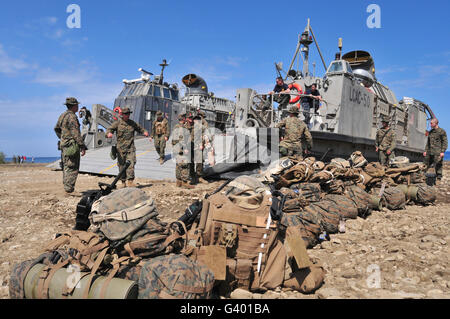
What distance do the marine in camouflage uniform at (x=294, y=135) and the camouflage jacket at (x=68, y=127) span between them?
13.2 feet

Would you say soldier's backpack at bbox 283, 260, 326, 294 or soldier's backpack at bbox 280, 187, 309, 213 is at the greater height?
soldier's backpack at bbox 280, 187, 309, 213

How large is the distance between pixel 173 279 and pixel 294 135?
5.17 meters

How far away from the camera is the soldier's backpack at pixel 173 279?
74.2 inches

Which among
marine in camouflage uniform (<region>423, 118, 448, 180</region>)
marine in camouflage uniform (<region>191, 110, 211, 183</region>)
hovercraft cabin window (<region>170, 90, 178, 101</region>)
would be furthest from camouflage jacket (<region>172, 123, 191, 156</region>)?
hovercraft cabin window (<region>170, 90, 178, 101</region>)

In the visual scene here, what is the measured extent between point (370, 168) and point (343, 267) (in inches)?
136

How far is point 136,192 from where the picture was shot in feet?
7.85

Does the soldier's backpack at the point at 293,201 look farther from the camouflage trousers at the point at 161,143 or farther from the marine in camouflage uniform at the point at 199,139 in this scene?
the camouflage trousers at the point at 161,143

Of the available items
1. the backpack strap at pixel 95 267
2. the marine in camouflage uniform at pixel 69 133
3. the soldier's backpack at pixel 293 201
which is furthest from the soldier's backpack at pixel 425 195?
the marine in camouflage uniform at pixel 69 133

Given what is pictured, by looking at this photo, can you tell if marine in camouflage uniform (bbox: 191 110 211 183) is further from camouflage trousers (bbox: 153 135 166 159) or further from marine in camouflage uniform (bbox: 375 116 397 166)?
marine in camouflage uniform (bbox: 375 116 397 166)

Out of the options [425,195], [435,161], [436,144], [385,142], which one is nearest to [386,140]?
[385,142]

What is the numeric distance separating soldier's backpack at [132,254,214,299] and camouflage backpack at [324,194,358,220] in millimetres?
3008

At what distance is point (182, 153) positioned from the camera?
23.0 ft

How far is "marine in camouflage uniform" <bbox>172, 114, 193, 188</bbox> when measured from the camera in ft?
22.9
